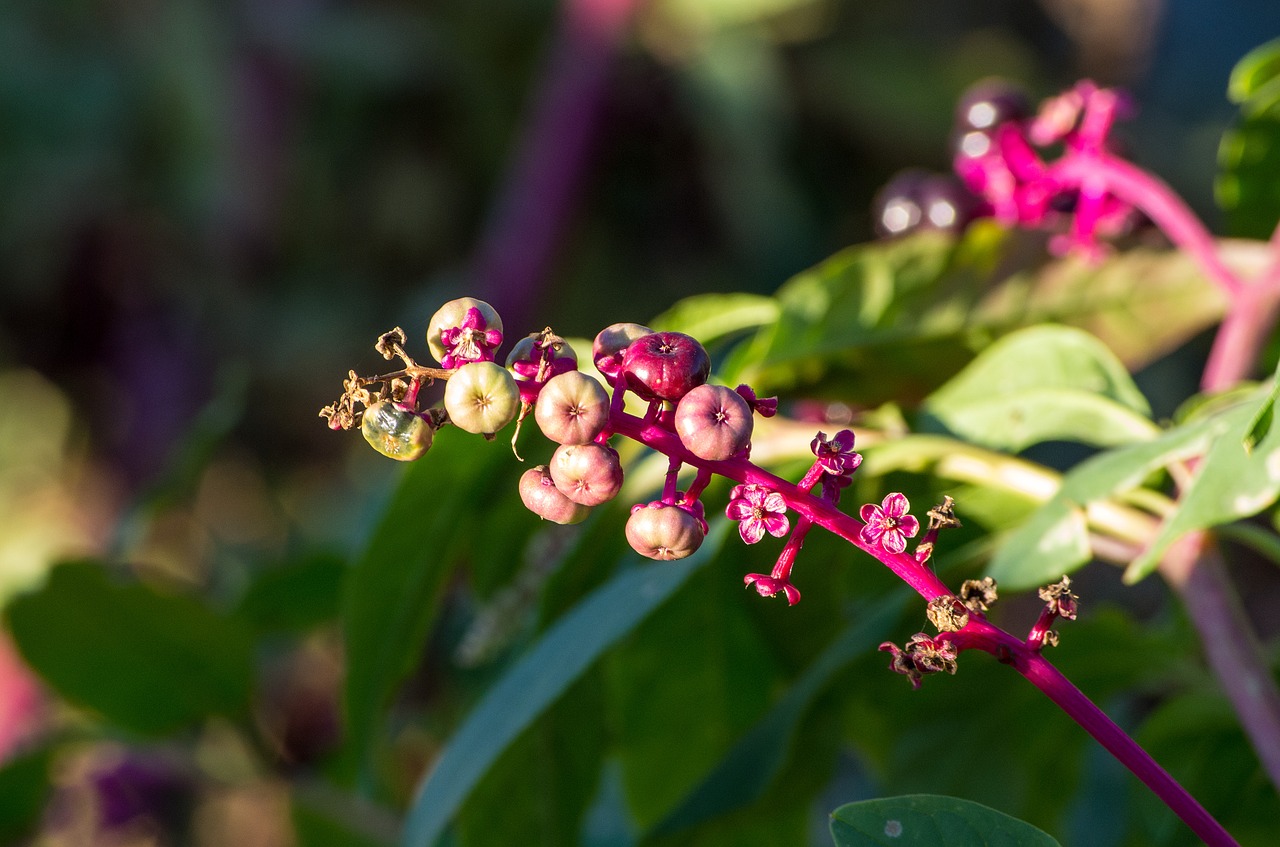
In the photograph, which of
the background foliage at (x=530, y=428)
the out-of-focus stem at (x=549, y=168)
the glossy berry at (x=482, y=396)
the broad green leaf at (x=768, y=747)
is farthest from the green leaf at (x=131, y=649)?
the out-of-focus stem at (x=549, y=168)

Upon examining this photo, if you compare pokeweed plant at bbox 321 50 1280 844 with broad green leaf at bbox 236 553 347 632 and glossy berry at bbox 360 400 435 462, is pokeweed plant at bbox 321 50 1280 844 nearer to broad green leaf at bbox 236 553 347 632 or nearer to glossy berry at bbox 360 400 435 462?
glossy berry at bbox 360 400 435 462

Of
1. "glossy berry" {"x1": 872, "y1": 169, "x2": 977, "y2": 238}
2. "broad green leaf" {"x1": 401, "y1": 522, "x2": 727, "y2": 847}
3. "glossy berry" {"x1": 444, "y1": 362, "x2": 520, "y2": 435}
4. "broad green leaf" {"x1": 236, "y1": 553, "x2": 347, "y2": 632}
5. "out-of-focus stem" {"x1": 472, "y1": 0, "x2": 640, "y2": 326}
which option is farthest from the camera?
"out-of-focus stem" {"x1": 472, "y1": 0, "x2": 640, "y2": 326}

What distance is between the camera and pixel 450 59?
1626 millimetres

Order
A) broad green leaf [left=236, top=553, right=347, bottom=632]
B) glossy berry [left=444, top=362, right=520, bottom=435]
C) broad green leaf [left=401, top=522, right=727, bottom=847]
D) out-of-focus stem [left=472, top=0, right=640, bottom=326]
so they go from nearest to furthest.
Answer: glossy berry [left=444, top=362, right=520, bottom=435] < broad green leaf [left=401, top=522, right=727, bottom=847] < broad green leaf [left=236, top=553, right=347, bottom=632] < out-of-focus stem [left=472, top=0, right=640, bottom=326]

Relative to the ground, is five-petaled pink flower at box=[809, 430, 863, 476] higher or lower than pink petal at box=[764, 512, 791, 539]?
higher

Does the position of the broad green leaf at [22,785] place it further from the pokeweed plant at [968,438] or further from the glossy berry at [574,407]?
the glossy berry at [574,407]

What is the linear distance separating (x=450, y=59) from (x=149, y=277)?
517mm

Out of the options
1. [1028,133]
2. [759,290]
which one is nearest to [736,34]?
[759,290]

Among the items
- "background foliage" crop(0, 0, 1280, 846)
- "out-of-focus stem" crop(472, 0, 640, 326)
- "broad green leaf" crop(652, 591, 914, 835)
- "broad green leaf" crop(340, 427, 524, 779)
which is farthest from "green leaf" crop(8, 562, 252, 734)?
"out-of-focus stem" crop(472, 0, 640, 326)

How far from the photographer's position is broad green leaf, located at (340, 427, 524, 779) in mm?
388

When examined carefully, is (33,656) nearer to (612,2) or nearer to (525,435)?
(525,435)

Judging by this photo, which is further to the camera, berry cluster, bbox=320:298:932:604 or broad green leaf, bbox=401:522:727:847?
broad green leaf, bbox=401:522:727:847

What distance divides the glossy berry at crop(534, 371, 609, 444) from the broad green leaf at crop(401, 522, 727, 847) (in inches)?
4.3

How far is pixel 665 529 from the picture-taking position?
22cm
